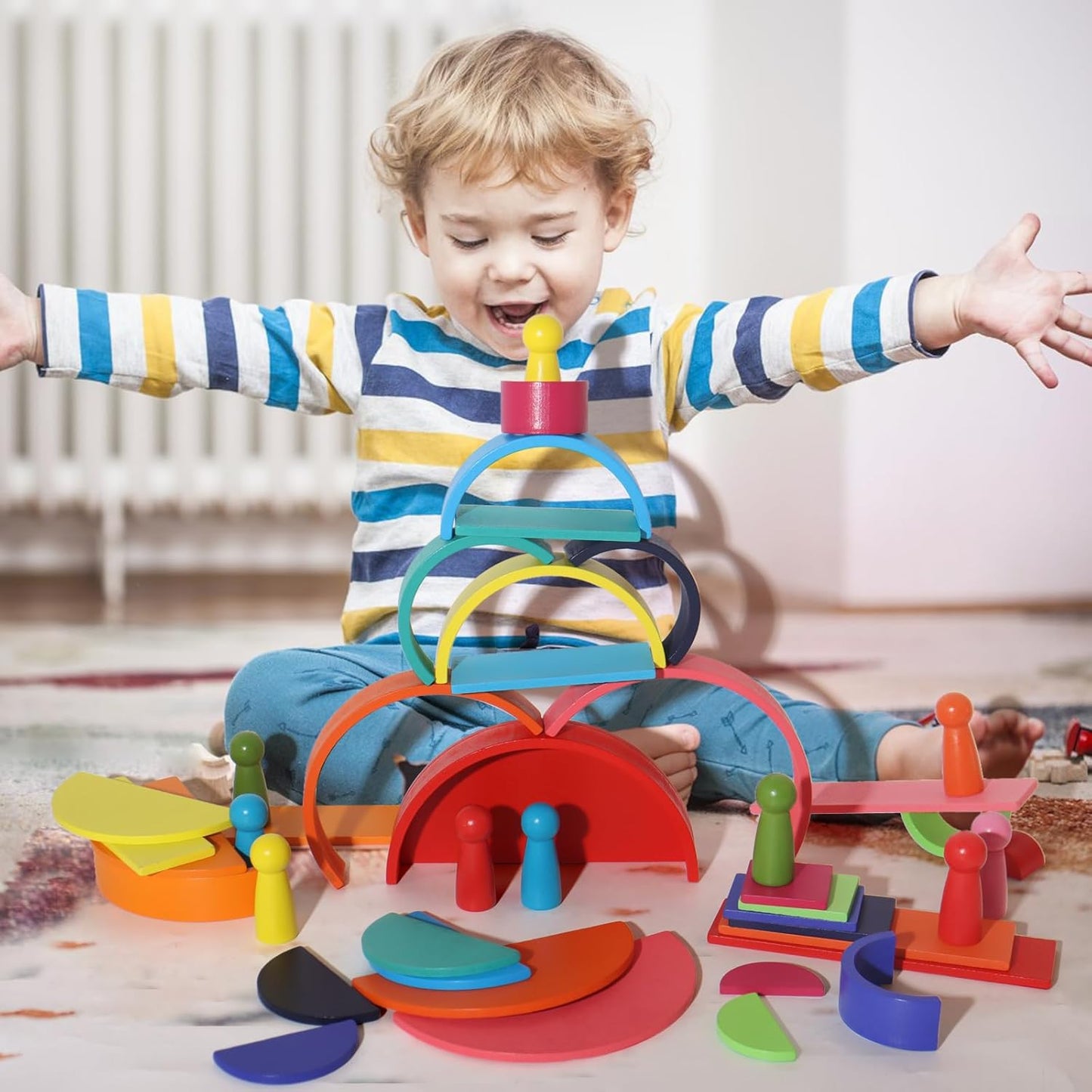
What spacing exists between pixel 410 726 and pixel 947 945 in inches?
16.2

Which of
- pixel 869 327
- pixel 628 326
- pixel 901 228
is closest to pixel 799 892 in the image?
pixel 869 327

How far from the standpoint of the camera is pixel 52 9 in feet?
6.98

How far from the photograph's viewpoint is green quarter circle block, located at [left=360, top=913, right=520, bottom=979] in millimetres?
706

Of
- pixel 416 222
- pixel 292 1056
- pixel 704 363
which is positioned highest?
pixel 416 222

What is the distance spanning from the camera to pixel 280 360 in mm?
1066

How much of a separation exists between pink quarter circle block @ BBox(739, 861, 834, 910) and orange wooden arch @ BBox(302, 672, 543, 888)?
156mm

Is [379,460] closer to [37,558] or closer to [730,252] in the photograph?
[730,252]

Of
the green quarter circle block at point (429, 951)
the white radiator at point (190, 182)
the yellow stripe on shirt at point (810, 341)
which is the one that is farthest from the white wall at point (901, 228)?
the green quarter circle block at point (429, 951)

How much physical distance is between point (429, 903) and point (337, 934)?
7 centimetres

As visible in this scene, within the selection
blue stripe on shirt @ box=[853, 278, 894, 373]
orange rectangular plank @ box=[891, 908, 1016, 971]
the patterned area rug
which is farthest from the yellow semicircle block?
blue stripe on shirt @ box=[853, 278, 894, 373]

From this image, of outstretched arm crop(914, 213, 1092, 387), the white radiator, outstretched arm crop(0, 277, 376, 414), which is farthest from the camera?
the white radiator

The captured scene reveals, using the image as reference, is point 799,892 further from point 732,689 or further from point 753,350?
point 753,350

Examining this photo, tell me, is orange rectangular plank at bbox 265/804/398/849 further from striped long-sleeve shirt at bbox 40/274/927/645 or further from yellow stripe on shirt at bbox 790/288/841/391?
yellow stripe on shirt at bbox 790/288/841/391

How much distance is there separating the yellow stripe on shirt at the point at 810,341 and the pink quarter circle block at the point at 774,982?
414mm
